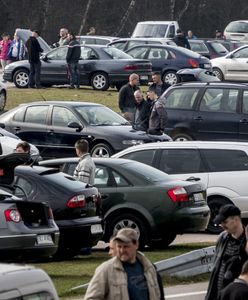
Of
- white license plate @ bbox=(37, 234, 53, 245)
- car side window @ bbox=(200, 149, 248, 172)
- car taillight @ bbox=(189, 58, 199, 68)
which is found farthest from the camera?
car taillight @ bbox=(189, 58, 199, 68)

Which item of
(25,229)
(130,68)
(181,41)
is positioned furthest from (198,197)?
(181,41)

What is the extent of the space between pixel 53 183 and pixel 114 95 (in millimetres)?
21378

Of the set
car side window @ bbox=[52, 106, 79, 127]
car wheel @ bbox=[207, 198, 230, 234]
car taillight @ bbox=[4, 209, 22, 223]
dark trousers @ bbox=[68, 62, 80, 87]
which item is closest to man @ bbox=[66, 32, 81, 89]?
dark trousers @ bbox=[68, 62, 80, 87]

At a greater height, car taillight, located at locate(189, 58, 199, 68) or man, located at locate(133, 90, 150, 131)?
man, located at locate(133, 90, 150, 131)

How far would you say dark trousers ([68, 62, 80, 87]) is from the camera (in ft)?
124

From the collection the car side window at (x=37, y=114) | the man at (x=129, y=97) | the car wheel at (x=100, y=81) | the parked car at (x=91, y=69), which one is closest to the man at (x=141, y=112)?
the man at (x=129, y=97)

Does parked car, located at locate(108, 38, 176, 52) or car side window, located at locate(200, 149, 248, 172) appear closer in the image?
car side window, located at locate(200, 149, 248, 172)

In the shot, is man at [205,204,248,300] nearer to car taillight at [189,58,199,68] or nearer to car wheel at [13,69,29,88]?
car wheel at [13,69,29,88]

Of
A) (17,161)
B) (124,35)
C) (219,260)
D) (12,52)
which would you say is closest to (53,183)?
(17,161)

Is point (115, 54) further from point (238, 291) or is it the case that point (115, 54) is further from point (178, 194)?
point (238, 291)

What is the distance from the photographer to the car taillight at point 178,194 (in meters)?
18.0

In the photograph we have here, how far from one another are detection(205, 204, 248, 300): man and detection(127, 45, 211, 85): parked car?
2987 cm

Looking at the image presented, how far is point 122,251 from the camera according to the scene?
8422 millimetres

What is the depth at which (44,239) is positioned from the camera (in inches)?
575
